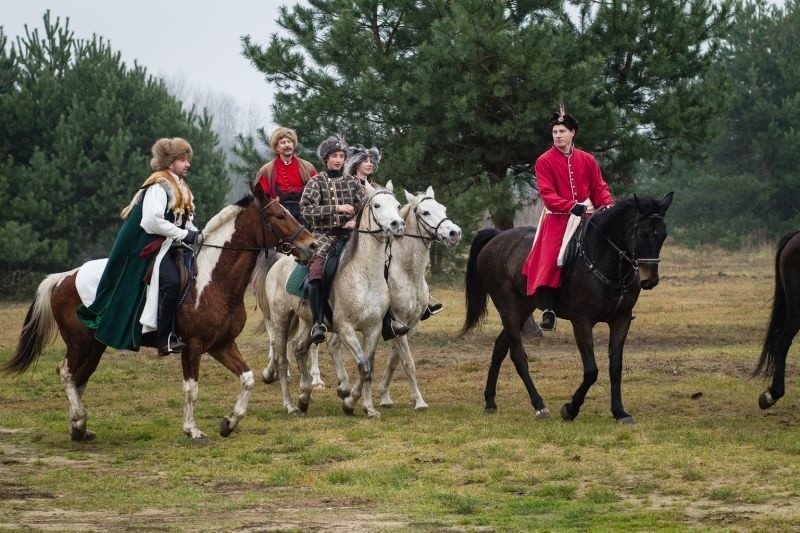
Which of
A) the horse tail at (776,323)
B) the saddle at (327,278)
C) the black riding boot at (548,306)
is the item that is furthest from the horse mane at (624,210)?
the saddle at (327,278)

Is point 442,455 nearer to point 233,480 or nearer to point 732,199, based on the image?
point 233,480

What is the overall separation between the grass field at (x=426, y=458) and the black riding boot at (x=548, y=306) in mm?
915

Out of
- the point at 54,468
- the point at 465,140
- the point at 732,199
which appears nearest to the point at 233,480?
the point at 54,468

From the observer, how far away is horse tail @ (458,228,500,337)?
44.0 ft

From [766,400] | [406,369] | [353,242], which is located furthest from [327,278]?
[766,400]

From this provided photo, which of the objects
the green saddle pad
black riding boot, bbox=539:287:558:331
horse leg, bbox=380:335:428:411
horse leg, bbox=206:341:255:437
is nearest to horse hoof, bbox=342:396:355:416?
horse leg, bbox=380:335:428:411

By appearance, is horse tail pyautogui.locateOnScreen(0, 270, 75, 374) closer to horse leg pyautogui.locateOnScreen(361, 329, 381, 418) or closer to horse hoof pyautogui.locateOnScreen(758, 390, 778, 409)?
horse leg pyautogui.locateOnScreen(361, 329, 381, 418)

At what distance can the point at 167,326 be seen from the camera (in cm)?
1062

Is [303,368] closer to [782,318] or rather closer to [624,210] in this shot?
[624,210]

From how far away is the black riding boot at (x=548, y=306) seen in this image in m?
11.9

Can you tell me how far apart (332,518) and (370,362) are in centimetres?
470

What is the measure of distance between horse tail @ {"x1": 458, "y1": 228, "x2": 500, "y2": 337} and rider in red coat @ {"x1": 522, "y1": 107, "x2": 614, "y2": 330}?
1219 mm

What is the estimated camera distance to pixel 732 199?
41.3 m

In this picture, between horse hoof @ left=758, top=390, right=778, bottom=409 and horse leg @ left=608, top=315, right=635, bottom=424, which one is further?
horse hoof @ left=758, top=390, right=778, bottom=409
